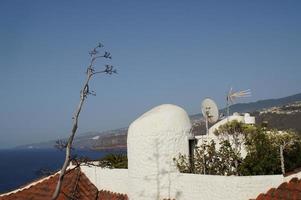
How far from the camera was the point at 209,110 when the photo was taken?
2512 cm

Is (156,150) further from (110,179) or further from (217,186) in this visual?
(110,179)

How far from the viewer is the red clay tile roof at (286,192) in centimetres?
1562

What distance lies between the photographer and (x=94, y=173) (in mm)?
25719

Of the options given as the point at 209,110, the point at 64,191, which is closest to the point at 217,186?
the point at 209,110

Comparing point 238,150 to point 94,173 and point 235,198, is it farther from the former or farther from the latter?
point 94,173

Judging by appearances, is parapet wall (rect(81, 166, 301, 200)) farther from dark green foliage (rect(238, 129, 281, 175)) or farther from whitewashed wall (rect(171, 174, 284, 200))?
dark green foliage (rect(238, 129, 281, 175))

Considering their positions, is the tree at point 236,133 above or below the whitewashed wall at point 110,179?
above

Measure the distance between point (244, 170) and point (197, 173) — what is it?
2330mm

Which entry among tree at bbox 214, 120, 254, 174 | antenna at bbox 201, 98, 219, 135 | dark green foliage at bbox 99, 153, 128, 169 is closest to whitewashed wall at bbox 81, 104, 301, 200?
tree at bbox 214, 120, 254, 174

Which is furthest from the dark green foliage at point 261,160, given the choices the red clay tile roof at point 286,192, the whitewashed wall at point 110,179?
the whitewashed wall at point 110,179

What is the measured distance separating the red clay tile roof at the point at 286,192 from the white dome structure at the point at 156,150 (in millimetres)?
→ 4742

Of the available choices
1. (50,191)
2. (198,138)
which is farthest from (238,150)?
(50,191)

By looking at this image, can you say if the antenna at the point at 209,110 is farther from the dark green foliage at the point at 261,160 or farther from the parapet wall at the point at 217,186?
the parapet wall at the point at 217,186

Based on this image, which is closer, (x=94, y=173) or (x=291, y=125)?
(x=94, y=173)
